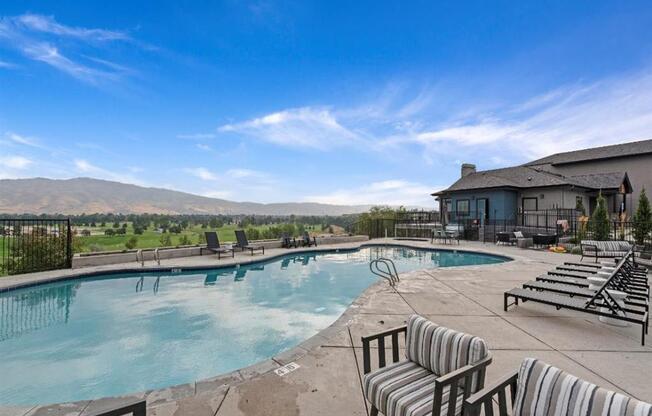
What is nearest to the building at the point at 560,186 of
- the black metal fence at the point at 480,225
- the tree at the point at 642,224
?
the black metal fence at the point at 480,225

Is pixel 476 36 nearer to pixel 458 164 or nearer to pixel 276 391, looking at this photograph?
pixel 276 391

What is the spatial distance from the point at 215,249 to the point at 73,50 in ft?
28.0

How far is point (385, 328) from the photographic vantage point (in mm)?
4184

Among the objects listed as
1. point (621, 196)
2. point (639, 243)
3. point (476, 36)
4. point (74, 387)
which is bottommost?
point (74, 387)

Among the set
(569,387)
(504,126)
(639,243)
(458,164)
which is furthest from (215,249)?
(458,164)

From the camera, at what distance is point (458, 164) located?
87.7ft

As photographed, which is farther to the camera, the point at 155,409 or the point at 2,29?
the point at 2,29

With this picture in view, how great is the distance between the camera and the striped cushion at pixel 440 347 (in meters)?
1.94

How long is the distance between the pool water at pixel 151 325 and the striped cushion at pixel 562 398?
3.75 metres

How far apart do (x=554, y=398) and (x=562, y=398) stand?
0.04 meters

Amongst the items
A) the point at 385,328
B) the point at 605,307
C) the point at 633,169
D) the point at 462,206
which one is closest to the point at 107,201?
the point at 462,206

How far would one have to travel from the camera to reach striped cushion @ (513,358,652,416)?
4.09ft

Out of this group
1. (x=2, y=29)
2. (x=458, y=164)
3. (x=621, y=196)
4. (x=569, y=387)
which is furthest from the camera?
(x=458, y=164)

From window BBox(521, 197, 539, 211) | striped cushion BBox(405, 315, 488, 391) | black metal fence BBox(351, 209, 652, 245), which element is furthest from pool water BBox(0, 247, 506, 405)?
window BBox(521, 197, 539, 211)
